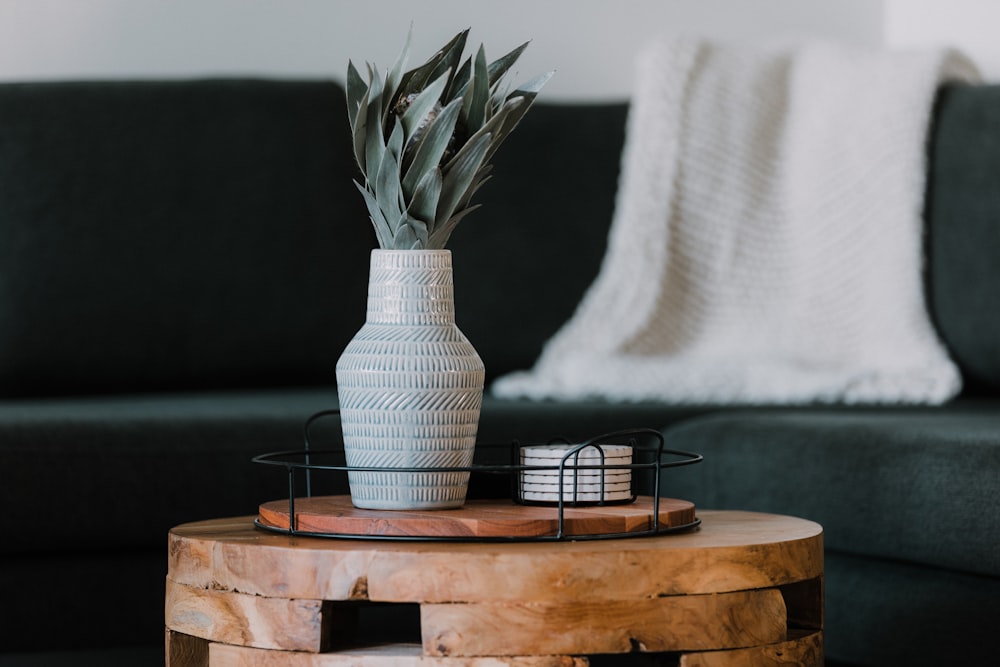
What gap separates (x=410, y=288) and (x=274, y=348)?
1087 mm

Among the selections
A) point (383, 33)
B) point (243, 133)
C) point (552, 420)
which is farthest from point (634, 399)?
point (383, 33)

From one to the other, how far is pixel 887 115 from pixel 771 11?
647 mm

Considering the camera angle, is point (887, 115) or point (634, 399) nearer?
point (634, 399)

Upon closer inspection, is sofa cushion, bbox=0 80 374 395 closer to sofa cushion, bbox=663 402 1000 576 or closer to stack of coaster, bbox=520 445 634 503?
sofa cushion, bbox=663 402 1000 576

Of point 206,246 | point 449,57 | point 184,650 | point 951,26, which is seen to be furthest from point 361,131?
point 951,26

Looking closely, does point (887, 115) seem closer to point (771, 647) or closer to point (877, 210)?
point (877, 210)

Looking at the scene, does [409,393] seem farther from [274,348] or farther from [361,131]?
[274,348]

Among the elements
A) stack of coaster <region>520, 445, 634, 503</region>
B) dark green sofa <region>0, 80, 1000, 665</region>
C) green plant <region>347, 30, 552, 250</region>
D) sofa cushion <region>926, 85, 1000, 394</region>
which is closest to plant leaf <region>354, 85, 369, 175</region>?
green plant <region>347, 30, 552, 250</region>

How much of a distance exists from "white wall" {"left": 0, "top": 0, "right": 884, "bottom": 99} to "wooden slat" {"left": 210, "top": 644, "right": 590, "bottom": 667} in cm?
162

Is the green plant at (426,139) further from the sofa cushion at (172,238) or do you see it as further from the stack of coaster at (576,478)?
the sofa cushion at (172,238)

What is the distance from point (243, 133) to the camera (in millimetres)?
2127

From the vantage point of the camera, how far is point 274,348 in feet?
6.89

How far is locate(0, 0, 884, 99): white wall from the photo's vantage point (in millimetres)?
2332

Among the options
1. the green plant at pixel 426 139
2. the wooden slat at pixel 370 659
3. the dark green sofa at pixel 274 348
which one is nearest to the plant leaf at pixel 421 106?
the green plant at pixel 426 139
